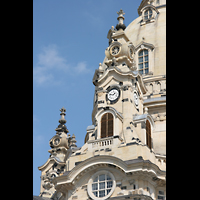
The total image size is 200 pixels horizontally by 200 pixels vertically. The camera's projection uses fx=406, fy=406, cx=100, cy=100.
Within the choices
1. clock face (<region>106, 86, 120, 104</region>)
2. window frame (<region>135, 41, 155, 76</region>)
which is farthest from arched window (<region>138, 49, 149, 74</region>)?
clock face (<region>106, 86, 120, 104</region>)

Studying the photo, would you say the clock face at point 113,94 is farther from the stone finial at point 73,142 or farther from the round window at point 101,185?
the stone finial at point 73,142

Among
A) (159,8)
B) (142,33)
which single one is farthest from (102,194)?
(159,8)

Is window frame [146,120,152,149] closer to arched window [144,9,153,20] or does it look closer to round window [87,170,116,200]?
round window [87,170,116,200]

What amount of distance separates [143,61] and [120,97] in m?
13.4

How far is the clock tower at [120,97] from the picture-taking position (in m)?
36.6

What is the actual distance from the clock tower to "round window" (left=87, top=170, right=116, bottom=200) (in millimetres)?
4008

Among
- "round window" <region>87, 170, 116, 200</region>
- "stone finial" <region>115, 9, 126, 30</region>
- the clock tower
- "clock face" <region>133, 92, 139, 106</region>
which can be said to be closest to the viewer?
"round window" <region>87, 170, 116, 200</region>

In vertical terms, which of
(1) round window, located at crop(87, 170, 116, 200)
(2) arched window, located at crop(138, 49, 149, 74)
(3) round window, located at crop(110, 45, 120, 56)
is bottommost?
(1) round window, located at crop(87, 170, 116, 200)

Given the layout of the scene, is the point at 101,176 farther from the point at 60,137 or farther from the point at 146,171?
the point at 60,137

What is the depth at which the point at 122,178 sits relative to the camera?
32.5 meters

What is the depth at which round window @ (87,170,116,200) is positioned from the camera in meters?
32.8

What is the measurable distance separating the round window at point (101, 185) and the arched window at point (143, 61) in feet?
65.0

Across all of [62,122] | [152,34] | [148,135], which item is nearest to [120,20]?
[152,34]
